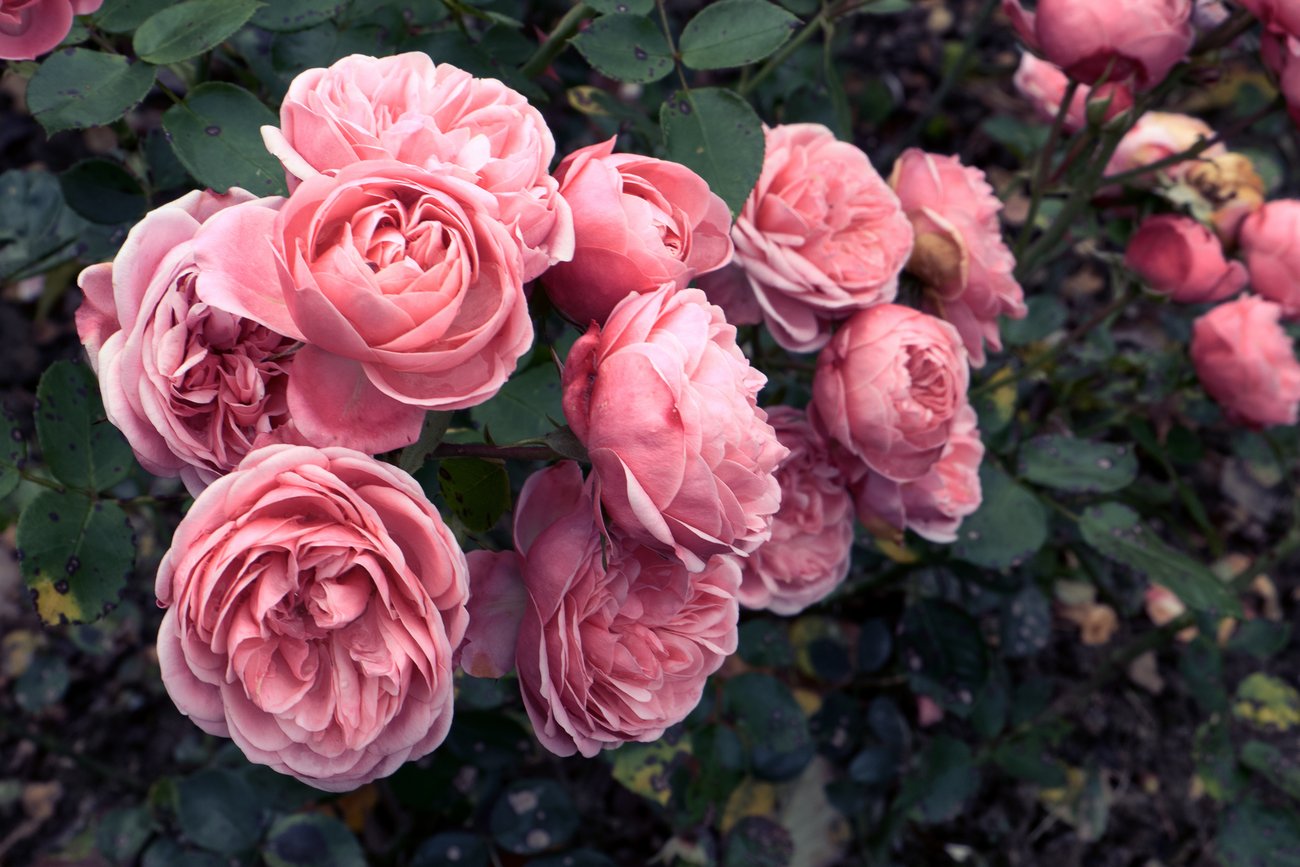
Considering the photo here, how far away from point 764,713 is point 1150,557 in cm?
58

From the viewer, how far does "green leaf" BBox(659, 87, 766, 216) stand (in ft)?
3.31

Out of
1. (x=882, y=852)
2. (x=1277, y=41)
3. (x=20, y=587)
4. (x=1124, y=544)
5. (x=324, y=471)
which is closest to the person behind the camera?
(x=324, y=471)

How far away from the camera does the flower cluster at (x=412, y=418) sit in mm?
685

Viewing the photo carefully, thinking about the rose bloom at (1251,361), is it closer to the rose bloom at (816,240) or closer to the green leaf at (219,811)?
the rose bloom at (816,240)

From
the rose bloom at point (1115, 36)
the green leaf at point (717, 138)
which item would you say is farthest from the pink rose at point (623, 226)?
the rose bloom at point (1115, 36)

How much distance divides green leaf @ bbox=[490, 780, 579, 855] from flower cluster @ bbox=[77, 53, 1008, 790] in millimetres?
708

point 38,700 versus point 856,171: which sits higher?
point 856,171

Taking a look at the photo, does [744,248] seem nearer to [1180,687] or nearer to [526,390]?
[526,390]

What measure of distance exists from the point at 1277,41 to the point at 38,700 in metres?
2.01

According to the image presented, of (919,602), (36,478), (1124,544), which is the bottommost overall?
(919,602)

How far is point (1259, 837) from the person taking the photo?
5.31ft

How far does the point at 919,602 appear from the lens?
1627mm

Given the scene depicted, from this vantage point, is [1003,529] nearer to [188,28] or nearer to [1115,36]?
[1115,36]

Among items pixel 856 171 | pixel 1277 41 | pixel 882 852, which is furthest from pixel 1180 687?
pixel 856 171
